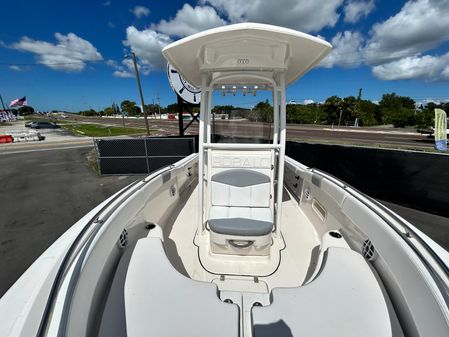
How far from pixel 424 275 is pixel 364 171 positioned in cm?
523

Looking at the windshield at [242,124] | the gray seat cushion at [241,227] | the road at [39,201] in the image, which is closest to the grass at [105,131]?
the road at [39,201]

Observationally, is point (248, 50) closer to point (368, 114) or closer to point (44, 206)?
point (44, 206)

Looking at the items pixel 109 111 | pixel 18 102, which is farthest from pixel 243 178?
pixel 109 111

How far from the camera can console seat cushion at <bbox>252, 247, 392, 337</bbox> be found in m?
1.18

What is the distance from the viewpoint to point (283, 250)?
2.39m

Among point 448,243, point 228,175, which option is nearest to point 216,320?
point 228,175

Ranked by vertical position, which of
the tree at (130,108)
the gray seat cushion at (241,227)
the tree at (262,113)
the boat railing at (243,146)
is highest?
the tree at (130,108)

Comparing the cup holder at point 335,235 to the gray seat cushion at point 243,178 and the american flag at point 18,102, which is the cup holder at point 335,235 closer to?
the gray seat cushion at point 243,178

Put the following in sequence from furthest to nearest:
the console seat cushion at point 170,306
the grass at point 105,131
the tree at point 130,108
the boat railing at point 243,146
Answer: the tree at point 130,108 < the grass at point 105,131 < the boat railing at point 243,146 < the console seat cushion at point 170,306

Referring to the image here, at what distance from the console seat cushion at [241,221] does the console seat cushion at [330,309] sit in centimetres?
67

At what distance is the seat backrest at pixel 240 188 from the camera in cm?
241

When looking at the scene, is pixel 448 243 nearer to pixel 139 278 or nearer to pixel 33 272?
pixel 139 278

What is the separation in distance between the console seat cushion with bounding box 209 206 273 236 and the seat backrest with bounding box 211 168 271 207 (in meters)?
0.07

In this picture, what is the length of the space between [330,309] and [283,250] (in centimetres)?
112
